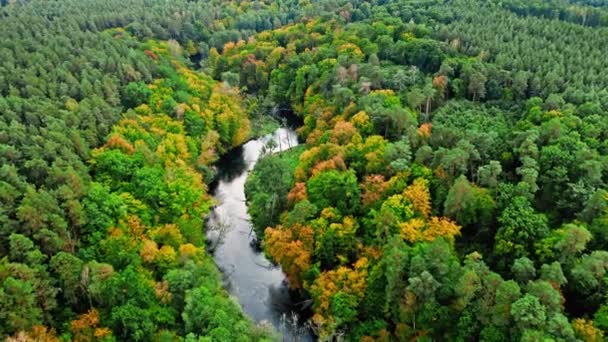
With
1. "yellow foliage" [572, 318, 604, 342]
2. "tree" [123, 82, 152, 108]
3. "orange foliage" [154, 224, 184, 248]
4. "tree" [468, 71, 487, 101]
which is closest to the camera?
"yellow foliage" [572, 318, 604, 342]

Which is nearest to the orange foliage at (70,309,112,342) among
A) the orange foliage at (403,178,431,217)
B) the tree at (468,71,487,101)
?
the orange foliage at (403,178,431,217)

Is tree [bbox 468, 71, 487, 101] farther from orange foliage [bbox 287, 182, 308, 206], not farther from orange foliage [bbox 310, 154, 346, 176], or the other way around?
orange foliage [bbox 287, 182, 308, 206]

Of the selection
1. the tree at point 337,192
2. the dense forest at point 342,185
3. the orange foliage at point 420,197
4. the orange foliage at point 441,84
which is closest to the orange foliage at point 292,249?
the dense forest at point 342,185

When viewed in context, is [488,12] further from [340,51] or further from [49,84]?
[49,84]

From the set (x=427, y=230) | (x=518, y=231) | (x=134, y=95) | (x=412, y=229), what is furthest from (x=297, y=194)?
(x=134, y=95)

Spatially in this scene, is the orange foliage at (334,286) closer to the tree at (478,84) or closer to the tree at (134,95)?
the tree at (478,84)

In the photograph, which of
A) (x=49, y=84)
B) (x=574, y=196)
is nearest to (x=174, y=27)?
(x=49, y=84)

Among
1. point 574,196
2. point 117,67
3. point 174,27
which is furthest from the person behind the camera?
point 174,27
